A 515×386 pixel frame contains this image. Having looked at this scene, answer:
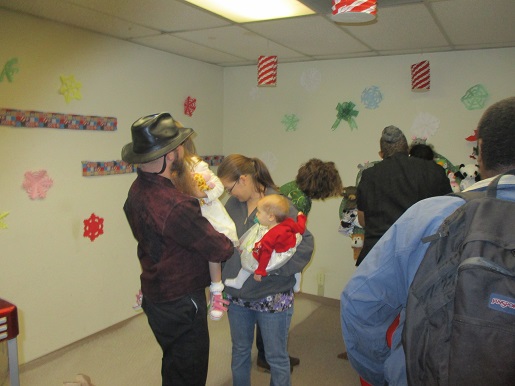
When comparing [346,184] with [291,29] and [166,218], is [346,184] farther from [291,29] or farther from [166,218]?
[166,218]

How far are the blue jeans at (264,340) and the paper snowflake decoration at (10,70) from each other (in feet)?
6.13

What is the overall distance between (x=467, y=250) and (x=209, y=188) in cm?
114

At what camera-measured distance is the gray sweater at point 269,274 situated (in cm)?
183

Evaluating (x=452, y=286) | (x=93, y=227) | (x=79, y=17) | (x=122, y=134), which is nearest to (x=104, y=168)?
(x=122, y=134)

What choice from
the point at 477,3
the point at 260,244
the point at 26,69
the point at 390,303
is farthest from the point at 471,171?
the point at 26,69

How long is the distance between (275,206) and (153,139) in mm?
598

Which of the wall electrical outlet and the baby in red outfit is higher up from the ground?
the baby in red outfit

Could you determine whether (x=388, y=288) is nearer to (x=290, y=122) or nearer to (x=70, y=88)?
(x=70, y=88)

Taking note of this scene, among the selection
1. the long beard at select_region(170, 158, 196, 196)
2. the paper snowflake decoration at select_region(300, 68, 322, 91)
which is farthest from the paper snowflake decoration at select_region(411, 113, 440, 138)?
the long beard at select_region(170, 158, 196, 196)

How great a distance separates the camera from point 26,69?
101 inches

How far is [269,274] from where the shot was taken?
72.4 inches

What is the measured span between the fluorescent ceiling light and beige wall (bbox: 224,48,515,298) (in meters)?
1.47

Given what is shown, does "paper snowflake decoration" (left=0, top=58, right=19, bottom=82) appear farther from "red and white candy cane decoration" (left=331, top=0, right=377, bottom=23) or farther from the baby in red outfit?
"red and white candy cane decoration" (left=331, top=0, right=377, bottom=23)

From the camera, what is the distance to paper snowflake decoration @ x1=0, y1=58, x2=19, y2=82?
96.5 inches
